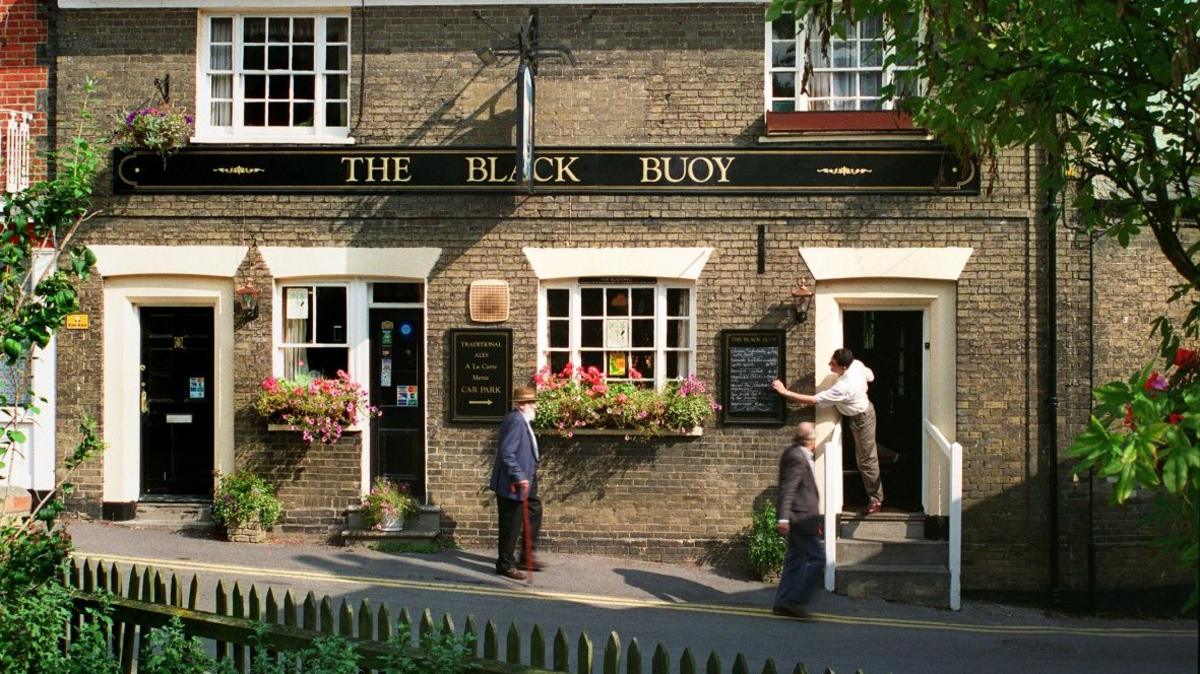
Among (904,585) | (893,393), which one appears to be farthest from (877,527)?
(893,393)

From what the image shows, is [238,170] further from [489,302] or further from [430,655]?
[430,655]

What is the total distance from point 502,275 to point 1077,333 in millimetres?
6026

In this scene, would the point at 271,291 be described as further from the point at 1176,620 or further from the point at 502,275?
the point at 1176,620

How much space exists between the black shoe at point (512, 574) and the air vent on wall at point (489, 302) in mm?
2698

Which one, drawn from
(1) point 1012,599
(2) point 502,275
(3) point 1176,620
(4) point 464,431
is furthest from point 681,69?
(3) point 1176,620

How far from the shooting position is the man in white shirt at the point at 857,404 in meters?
11.5

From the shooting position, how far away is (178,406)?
12633 mm

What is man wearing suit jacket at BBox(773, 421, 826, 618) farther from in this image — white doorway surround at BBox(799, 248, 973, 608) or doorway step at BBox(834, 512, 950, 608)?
white doorway surround at BBox(799, 248, 973, 608)

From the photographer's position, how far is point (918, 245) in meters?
11.9

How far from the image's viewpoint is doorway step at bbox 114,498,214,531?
12.3 metres

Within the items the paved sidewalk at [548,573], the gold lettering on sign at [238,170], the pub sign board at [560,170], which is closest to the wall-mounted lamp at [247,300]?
the pub sign board at [560,170]

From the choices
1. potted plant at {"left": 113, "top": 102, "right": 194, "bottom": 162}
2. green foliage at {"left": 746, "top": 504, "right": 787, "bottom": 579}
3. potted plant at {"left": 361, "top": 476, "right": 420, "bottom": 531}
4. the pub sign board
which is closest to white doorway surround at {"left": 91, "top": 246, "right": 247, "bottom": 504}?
the pub sign board

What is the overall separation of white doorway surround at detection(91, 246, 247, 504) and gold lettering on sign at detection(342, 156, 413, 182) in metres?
1.46

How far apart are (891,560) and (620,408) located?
10.2ft
